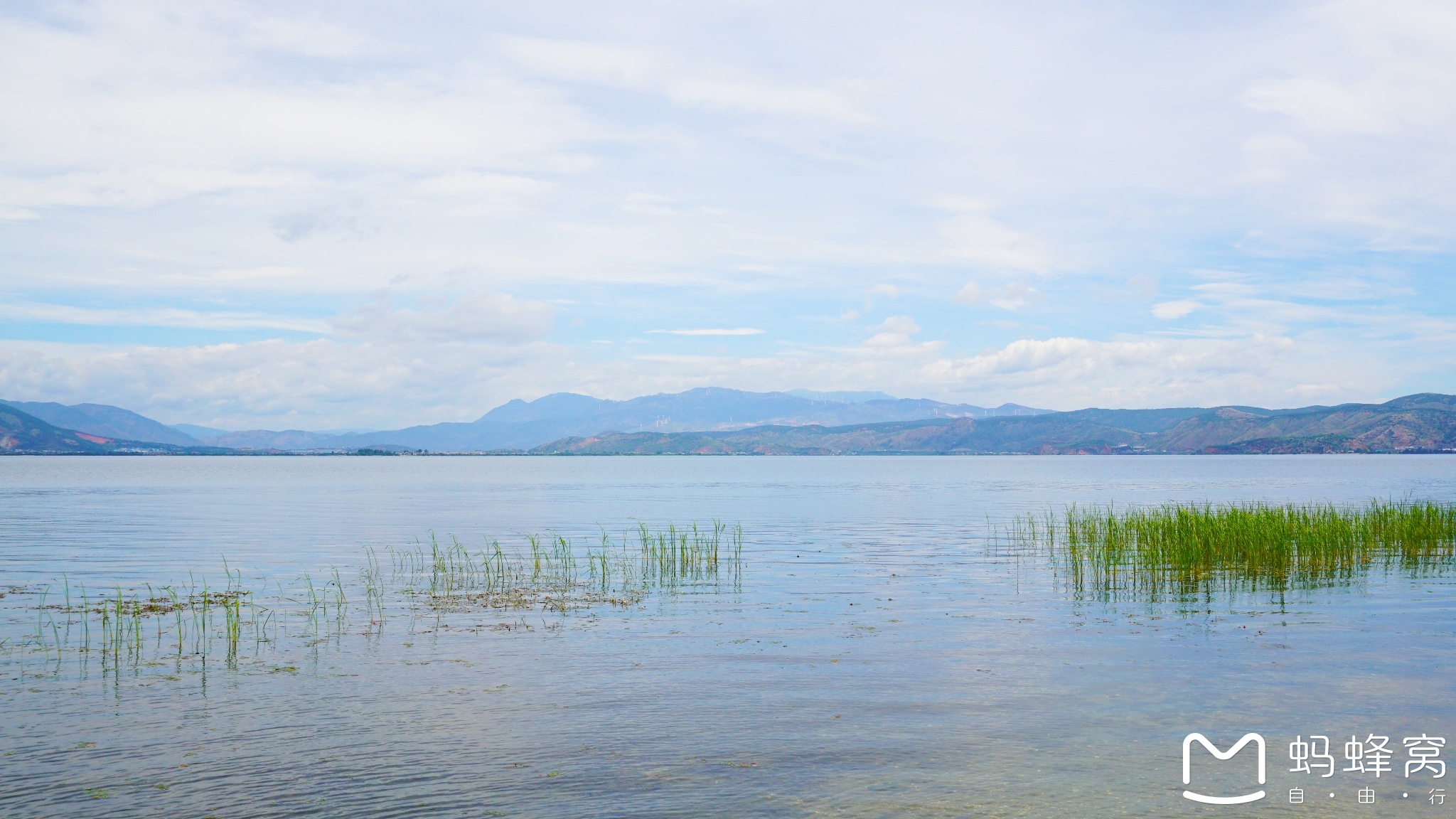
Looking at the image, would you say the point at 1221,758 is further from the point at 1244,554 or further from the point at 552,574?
the point at 552,574

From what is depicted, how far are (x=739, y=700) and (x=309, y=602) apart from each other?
15.6 m

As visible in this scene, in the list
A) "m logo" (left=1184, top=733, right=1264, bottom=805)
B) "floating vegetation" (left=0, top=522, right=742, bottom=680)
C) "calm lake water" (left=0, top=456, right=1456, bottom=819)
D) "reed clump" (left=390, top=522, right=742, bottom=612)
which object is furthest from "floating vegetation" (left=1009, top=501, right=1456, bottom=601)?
"m logo" (left=1184, top=733, right=1264, bottom=805)

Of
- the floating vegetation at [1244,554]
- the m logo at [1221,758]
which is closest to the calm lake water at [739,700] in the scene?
Result: the m logo at [1221,758]

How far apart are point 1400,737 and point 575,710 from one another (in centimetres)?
1225

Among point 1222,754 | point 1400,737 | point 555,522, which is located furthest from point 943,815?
point 555,522

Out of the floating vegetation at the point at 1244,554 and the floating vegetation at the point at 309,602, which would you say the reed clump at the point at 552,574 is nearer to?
the floating vegetation at the point at 309,602

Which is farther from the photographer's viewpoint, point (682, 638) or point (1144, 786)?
point (682, 638)

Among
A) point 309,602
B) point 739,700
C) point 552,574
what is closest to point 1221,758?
point 739,700

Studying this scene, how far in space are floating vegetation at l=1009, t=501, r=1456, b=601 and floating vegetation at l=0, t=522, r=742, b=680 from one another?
39.2 feet

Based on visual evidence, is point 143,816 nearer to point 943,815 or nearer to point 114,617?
point 943,815

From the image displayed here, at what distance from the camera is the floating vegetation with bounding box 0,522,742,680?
781 inches

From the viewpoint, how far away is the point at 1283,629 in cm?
2222

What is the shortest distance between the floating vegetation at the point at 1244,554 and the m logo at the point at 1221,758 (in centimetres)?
1340

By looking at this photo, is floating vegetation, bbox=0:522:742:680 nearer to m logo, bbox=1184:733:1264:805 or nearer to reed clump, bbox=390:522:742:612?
reed clump, bbox=390:522:742:612
